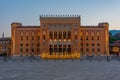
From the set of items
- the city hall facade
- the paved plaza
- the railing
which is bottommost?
the paved plaza

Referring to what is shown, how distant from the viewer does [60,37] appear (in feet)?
337

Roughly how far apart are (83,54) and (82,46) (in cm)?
279

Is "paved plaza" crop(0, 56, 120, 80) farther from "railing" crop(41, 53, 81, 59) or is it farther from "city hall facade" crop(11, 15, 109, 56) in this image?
"city hall facade" crop(11, 15, 109, 56)

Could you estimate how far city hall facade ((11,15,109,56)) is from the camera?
102 meters

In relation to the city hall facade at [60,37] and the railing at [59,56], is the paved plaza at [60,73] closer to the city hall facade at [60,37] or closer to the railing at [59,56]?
the railing at [59,56]

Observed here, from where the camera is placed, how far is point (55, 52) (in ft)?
331

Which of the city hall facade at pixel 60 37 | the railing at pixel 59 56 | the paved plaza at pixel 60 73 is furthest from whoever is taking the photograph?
the city hall facade at pixel 60 37

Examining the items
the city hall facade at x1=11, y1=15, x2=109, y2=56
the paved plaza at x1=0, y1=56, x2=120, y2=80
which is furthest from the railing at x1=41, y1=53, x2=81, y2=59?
the paved plaza at x1=0, y1=56, x2=120, y2=80

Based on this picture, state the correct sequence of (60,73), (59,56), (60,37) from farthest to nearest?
(60,37) < (59,56) < (60,73)

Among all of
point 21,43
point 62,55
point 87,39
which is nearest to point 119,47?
point 87,39

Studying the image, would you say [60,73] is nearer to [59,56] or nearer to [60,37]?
[59,56]

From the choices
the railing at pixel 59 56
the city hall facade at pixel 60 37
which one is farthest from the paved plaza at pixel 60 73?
the city hall facade at pixel 60 37

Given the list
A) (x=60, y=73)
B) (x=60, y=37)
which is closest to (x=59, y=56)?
(x=60, y=37)

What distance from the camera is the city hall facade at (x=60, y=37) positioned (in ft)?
336
